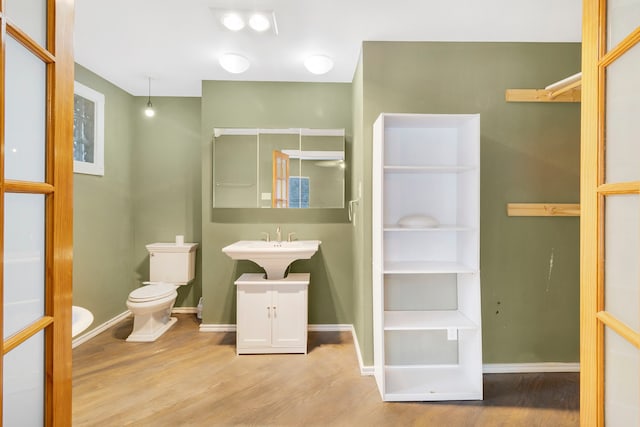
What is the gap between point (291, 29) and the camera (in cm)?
238

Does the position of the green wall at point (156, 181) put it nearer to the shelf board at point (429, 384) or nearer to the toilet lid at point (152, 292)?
the toilet lid at point (152, 292)

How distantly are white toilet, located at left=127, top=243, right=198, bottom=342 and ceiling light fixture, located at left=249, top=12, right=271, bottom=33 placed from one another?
2264mm

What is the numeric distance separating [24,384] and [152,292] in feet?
8.32

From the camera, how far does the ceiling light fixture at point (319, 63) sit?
272 cm

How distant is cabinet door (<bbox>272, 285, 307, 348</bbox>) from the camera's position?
9.33 feet

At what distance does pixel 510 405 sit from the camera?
2.12 metres

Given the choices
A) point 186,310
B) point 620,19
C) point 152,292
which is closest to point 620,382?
point 620,19

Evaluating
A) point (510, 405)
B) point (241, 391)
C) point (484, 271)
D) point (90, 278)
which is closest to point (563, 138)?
point (484, 271)

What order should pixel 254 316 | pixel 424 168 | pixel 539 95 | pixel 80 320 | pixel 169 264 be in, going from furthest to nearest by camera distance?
pixel 169 264
pixel 254 316
pixel 539 95
pixel 424 168
pixel 80 320

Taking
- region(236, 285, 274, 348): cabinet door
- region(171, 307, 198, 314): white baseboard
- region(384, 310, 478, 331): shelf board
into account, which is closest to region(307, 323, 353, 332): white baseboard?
region(236, 285, 274, 348): cabinet door

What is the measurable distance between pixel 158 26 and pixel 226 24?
526mm

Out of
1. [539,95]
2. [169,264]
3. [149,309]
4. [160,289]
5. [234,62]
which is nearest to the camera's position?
[539,95]

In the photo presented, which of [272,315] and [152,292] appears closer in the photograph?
[272,315]

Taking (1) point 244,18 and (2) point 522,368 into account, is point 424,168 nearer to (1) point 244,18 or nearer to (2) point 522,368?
(1) point 244,18
